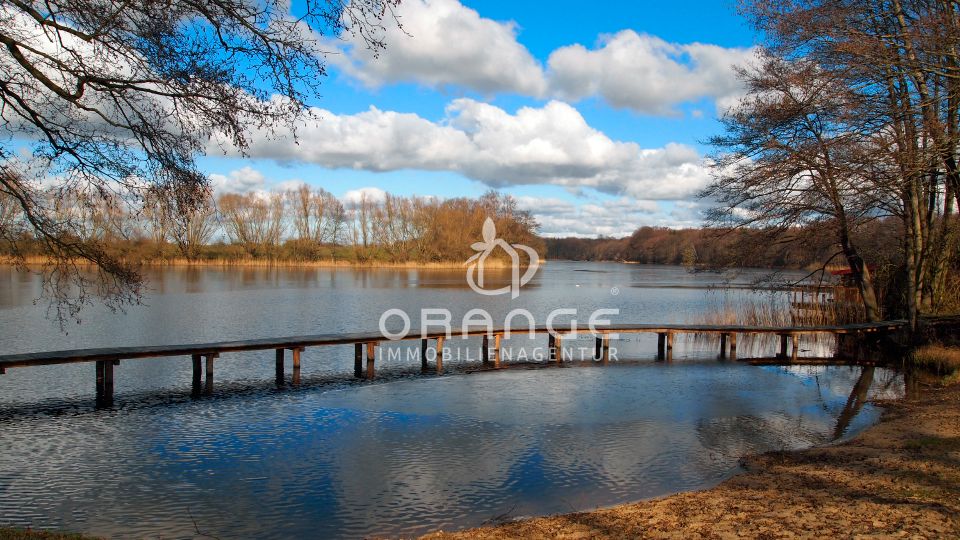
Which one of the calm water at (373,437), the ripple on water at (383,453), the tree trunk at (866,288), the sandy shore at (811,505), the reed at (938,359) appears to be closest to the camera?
the sandy shore at (811,505)

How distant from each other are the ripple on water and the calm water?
0.03 m

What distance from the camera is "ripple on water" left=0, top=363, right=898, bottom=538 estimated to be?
640 cm

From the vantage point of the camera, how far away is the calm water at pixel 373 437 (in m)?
6.51

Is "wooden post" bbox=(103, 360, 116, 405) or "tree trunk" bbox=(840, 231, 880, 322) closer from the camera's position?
"wooden post" bbox=(103, 360, 116, 405)

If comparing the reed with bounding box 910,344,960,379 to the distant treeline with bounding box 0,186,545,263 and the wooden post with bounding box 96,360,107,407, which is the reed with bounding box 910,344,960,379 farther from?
the distant treeline with bounding box 0,186,545,263

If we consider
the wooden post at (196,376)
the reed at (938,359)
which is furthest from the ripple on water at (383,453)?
the reed at (938,359)

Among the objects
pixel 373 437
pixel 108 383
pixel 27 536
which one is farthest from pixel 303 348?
pixel 27 536

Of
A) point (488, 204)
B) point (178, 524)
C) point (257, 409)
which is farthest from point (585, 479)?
point (488, 204)

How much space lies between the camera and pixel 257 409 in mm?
10953

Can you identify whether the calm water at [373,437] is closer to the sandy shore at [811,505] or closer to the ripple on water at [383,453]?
the ripple on water at [383,453]

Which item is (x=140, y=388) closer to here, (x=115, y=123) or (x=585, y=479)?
(x=115, y=123)

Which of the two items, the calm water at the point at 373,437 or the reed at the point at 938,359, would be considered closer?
the calm water at the point at 373,437

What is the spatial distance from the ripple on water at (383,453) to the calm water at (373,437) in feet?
0.11

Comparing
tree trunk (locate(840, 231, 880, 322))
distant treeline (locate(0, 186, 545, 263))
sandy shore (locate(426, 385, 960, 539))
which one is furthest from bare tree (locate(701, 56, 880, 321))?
distant treeline (locate(0, 186, 545, 263))
